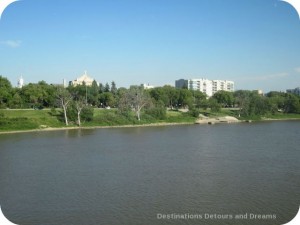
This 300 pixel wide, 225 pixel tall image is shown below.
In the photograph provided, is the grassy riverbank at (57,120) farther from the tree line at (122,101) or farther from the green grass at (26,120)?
the tree line at (122,101)

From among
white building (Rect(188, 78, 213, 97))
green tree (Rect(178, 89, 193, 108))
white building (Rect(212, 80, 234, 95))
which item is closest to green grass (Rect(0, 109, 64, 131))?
green tree (Rect(178, 89, 193, 108))

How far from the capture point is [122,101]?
21.5 metres

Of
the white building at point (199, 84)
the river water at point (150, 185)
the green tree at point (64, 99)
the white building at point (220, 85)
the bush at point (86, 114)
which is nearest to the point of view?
the river water at point (150, 185)

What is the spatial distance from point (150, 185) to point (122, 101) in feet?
50.1

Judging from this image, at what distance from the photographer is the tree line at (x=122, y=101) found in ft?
62.8

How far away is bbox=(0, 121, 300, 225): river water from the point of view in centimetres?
499

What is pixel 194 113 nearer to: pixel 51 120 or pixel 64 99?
pixel 64 99

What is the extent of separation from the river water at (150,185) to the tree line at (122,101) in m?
8.34

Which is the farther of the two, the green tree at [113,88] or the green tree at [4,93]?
the green tree at [113,88]

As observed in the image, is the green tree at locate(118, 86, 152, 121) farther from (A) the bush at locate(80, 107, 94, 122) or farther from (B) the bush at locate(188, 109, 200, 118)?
(B) the bush at locate(188, 109, 200, 118)

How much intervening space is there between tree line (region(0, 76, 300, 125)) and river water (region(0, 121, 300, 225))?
27.4 feet

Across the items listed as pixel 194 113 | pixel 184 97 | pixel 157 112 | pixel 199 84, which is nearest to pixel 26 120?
pixel 157 112

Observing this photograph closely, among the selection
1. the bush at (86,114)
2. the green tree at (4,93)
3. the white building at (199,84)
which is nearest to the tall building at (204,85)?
the white building at (199,84)

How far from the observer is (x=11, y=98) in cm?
2145
